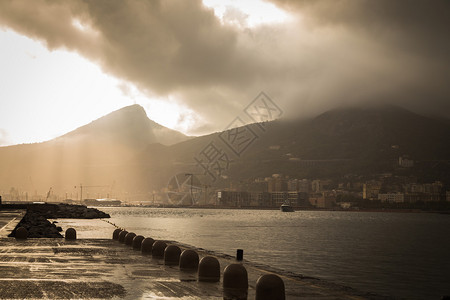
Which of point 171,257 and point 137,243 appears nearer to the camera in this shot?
point 171,257

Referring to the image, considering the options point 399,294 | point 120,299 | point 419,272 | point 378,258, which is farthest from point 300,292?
point 378,258

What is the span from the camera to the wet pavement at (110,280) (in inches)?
634

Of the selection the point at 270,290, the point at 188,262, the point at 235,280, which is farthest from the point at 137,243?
the point at 270,290

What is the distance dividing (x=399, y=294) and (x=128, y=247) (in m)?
17.6

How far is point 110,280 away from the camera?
19.0 meters

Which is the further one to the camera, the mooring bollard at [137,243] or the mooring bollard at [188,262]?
the mooring bollard at [137,243]

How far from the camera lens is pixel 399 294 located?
101 ft

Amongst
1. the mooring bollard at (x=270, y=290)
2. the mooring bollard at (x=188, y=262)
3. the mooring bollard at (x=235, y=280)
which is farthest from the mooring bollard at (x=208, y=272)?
the mooring bollard at (x=270, y=290)

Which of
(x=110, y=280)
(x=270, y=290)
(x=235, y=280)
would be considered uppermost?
(x=270, y=290)

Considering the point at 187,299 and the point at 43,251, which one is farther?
the point at 43,251

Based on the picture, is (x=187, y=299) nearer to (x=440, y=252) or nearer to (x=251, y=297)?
(x=251, y=297)

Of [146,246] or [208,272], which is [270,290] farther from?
[146,246]

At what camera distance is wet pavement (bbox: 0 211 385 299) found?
1609cm

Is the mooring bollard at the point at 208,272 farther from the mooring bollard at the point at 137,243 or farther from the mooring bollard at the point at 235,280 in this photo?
the mooring bollard at the point at 137,243
